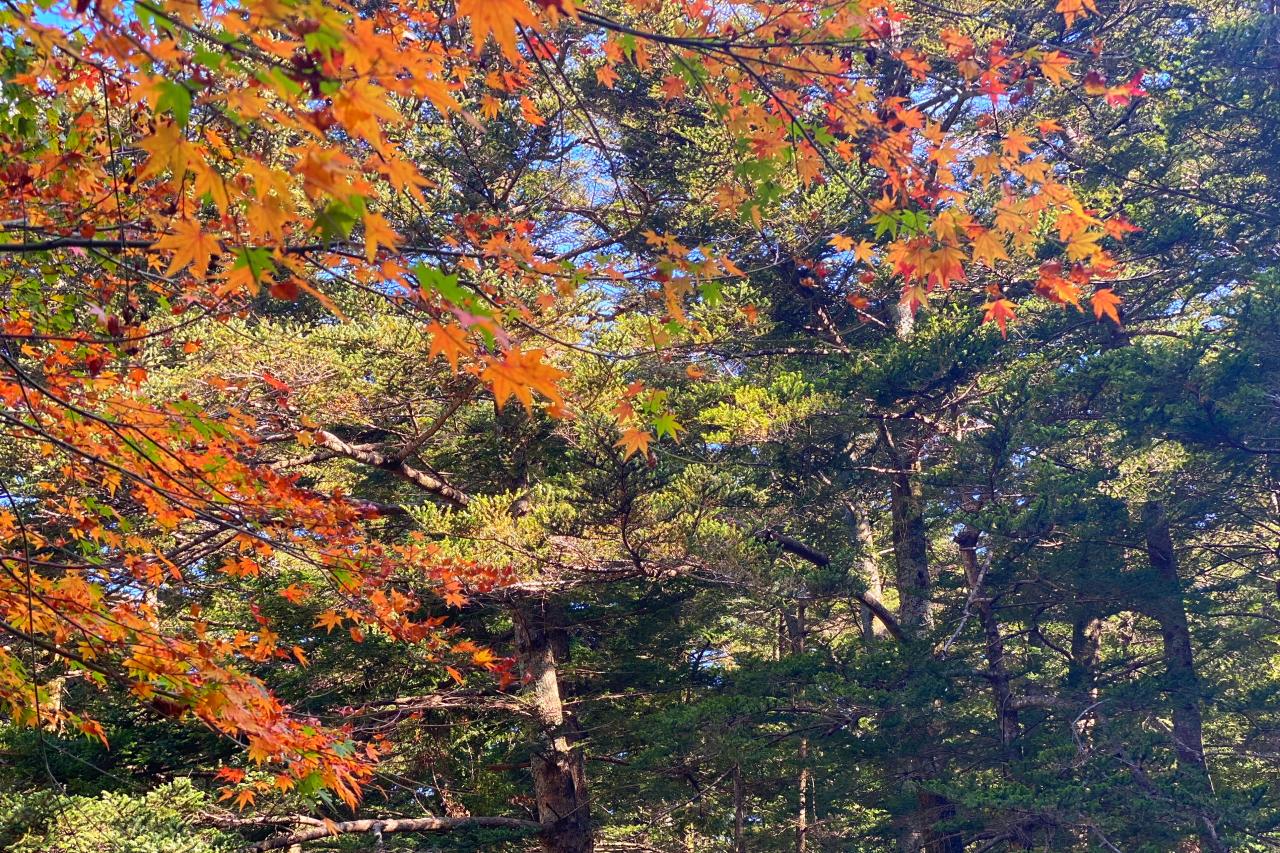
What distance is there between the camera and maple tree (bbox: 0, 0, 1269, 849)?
5.37 ft

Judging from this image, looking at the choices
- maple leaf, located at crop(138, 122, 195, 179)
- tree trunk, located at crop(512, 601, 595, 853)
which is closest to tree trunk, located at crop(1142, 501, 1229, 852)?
tree trunk, located at crop(512, 601, 595, 853)

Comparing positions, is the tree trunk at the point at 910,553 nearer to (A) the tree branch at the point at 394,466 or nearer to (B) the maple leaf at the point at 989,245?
(A) the tree branch at the point at 394,466

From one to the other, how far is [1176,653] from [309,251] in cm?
1028

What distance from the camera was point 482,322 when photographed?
153 centimetres

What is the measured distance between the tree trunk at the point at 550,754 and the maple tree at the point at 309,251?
3.99ft

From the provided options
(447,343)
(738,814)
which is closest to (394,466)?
(738,814)

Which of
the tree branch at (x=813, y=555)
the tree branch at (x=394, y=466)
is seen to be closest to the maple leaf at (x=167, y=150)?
the tree branch at (x=394, y=466)

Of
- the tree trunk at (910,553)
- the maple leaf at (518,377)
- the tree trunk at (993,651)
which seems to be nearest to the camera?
the maple leaf at (518,377)

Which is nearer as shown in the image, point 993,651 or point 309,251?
point 309,251

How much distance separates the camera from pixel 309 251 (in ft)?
6.80

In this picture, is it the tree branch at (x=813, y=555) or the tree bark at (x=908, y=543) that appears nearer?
the tree branch at (x=813, y=555)

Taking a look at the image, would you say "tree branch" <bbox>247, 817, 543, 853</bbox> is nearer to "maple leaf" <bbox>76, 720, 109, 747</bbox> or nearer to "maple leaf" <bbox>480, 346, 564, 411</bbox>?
"maple leaf" <bbox>76, 720, 109, 747</bbox>

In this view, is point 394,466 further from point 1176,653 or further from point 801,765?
point 1176,653

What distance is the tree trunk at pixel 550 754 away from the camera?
342 inches
